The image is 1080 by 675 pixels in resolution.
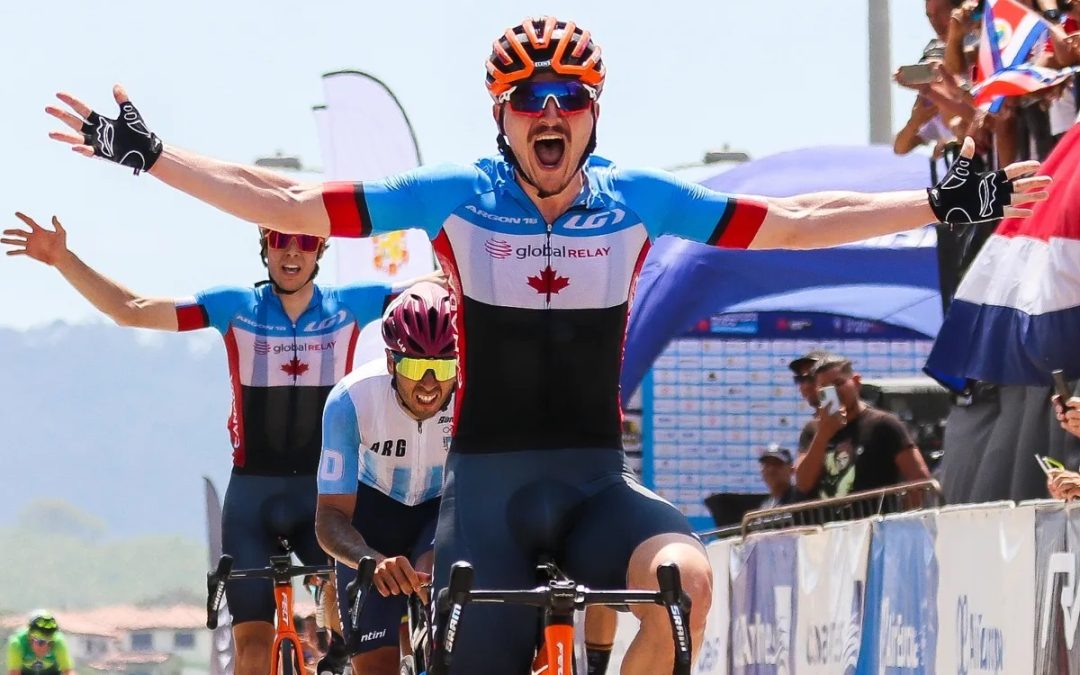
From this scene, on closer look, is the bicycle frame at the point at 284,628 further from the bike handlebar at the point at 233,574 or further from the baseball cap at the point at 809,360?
the baseball cap at the point at 809,360

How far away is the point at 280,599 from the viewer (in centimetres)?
1067

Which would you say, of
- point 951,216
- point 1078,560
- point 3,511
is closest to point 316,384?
point 1078,560

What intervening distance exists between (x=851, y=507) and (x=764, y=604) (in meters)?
0.72

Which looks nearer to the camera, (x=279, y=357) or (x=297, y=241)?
(x=297, y=241)

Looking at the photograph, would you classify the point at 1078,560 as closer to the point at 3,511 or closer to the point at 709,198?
the point at 709,198

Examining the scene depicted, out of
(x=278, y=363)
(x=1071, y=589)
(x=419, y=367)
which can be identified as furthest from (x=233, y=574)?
(x=1071, y=589)

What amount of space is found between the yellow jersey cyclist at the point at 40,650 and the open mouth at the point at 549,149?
15.2 m

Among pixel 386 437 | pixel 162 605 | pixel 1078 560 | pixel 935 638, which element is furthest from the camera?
pixel 162 605

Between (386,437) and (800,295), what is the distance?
1200 centimetres

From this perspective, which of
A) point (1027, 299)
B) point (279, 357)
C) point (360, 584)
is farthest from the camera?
point (279, 357)

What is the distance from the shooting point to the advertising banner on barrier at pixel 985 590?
9047mm

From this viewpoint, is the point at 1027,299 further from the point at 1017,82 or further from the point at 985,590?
the point at 985,590

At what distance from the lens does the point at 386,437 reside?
372 inches

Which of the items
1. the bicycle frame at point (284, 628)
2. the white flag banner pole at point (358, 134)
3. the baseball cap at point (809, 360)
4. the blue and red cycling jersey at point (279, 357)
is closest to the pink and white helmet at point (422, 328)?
the bicycle frame at point (284, 628)
